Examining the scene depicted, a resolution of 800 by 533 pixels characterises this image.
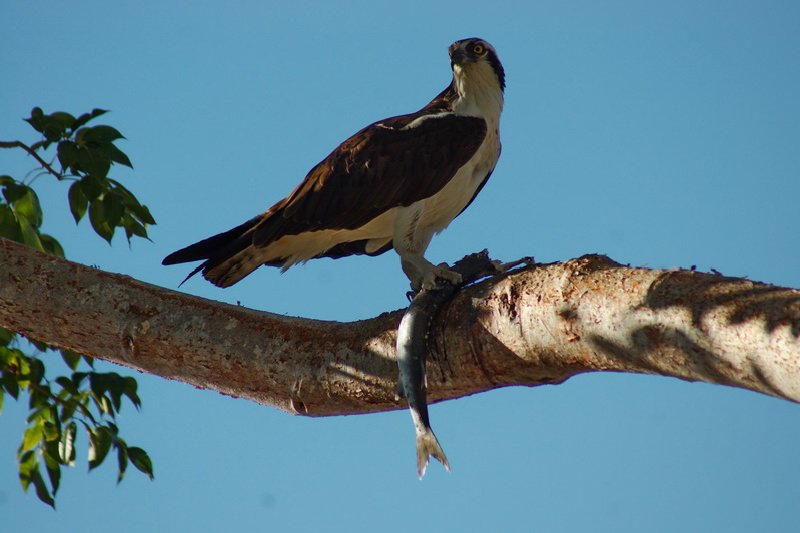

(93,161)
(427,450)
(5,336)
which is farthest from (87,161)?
(427,450)

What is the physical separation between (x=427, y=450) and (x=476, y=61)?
3.09 m

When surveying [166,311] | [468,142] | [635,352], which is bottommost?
[635,352]

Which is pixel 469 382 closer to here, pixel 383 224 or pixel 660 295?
pixel 660 295

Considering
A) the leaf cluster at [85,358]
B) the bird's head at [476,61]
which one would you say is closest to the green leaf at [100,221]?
the leaf cluster at [85,358]

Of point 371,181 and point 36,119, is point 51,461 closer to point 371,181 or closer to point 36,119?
point 36,119

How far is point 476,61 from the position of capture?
6.04 meters

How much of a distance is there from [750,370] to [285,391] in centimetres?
195

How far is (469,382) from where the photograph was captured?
149 inches

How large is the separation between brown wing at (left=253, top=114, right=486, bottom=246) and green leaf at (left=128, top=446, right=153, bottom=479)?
4.35 ft

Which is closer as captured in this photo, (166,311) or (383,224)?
(166,311)

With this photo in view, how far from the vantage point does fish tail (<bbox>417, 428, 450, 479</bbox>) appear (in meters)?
3.59

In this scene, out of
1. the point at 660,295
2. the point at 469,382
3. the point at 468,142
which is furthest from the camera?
the point at 468,142

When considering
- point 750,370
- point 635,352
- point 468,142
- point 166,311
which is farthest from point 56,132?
point 750,370

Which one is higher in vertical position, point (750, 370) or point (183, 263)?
point (183, 263)
